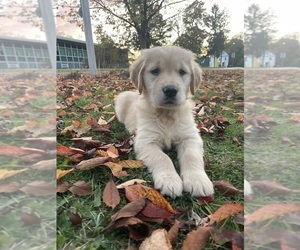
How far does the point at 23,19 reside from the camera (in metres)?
0.69

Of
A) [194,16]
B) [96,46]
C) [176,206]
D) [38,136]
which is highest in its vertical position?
[194,16]

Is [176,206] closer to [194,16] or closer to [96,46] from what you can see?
[194,16]

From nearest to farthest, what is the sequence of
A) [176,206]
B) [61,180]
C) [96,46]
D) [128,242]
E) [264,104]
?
[264,104], [128,242], [176,206], [61,180], [96,46]

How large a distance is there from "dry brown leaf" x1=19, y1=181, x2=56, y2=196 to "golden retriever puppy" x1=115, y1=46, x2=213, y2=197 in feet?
2.01

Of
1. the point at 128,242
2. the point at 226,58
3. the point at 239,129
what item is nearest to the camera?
the point at 128,242

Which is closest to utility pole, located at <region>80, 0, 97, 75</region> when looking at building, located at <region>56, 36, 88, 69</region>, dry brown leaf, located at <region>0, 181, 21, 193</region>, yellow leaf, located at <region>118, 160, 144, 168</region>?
building, located at <region>56, 36, 88, 69</region>

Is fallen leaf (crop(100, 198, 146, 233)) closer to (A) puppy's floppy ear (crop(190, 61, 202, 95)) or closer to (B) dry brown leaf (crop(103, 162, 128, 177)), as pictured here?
(B) dry brown leaf (crop(103, 162, 128, 177))

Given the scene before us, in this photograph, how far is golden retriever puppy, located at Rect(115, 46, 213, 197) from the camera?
1.41 m

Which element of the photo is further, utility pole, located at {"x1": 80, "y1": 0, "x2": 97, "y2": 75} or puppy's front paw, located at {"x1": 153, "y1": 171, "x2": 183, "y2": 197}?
utility pole, located at {"x1": 80, "y1": 0, "x2": 97, "y2": 75}

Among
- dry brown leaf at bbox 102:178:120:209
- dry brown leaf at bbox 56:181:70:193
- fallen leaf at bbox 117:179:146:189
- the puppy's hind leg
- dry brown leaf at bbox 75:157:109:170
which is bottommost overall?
the puppy's hind leg

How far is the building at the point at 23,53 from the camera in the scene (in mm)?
702

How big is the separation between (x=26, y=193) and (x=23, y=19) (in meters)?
0.43

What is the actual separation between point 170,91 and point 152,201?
0.78 metres

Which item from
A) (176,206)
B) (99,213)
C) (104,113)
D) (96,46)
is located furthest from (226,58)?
(99,213)
